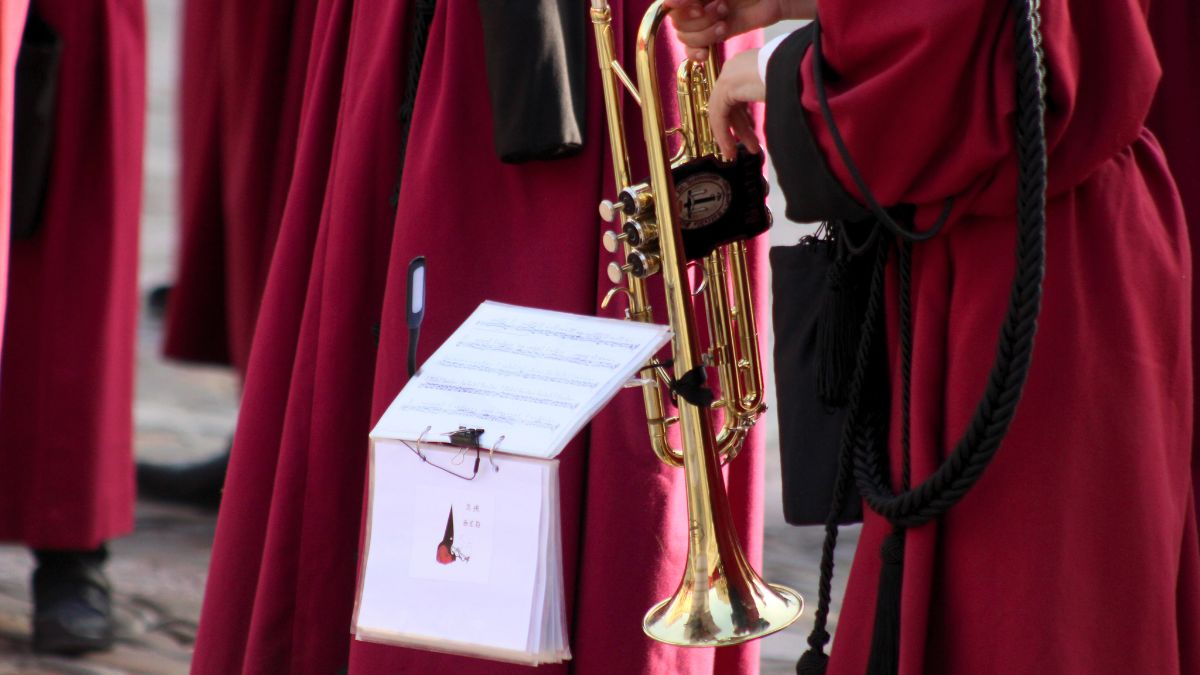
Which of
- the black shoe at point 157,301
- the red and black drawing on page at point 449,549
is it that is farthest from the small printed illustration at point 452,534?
the black shoe at point 157,301

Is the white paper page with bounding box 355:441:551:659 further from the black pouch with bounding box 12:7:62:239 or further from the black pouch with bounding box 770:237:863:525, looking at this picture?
the black pouch with bounding box 12:7:62:239

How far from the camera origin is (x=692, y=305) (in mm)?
1604

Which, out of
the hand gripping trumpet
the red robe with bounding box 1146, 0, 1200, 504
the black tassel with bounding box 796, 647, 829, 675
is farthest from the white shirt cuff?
the red robe with bounding box 1146, 0, 1200, 504

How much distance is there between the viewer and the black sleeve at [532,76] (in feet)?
5.79

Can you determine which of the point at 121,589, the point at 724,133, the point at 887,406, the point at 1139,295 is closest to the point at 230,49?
the point at 121,589

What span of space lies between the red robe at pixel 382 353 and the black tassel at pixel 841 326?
1.11 feet

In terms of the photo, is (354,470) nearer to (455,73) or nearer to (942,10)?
(455,73)

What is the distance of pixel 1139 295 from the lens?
56.2 inches

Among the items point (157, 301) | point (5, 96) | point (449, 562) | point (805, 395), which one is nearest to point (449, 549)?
point (449, 562)

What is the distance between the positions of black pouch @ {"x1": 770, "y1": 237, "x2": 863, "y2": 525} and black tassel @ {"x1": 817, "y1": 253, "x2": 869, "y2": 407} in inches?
0.6

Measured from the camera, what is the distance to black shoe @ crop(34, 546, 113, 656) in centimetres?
283

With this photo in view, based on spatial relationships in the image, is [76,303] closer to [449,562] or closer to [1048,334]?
[449,562]

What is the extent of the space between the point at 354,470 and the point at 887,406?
2.53ft

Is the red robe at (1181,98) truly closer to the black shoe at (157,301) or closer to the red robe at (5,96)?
the red robe at (5,96)
